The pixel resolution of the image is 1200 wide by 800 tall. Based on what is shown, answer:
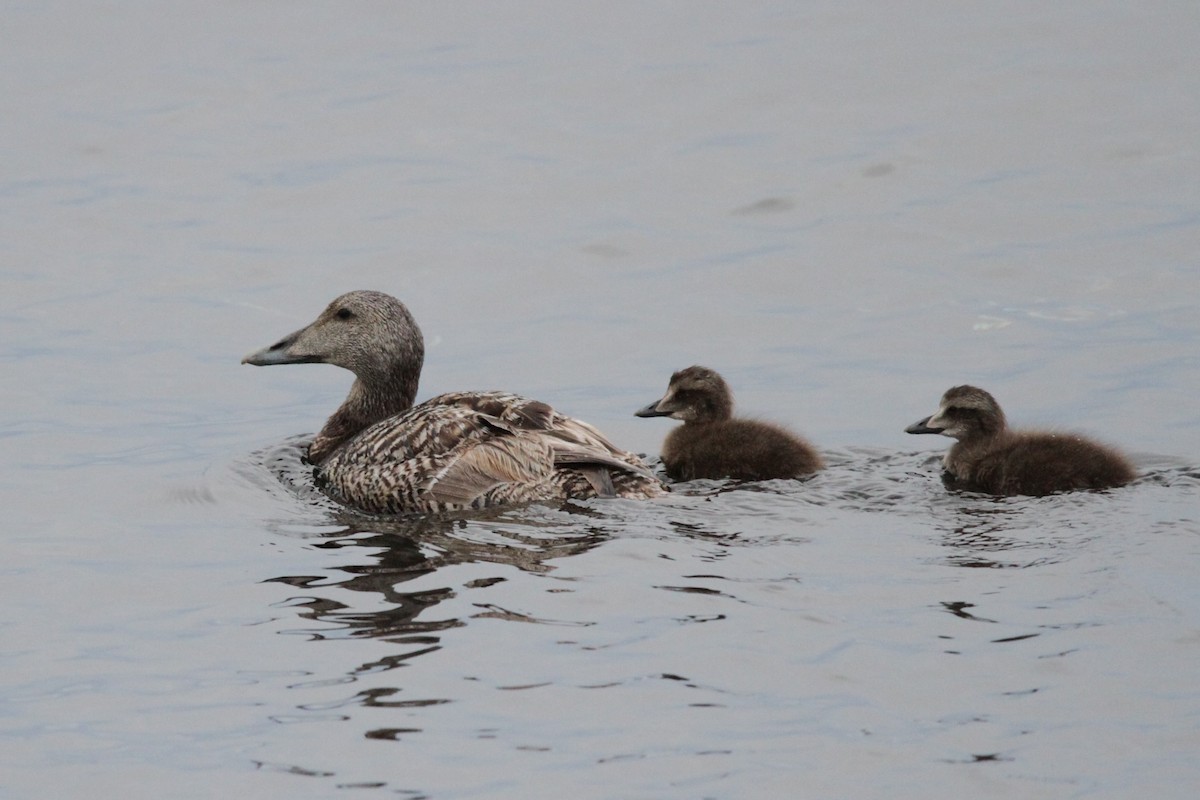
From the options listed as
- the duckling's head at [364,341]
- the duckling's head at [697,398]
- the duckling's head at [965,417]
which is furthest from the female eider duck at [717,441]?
the duckling's head at [364,341]

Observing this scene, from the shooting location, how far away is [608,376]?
12.2 meters

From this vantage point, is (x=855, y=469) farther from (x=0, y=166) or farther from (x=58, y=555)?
(x=0, y=166)

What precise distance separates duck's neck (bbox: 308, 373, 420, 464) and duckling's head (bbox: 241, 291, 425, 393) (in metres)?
0.04

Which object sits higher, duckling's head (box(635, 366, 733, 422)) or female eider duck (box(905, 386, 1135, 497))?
duckling's head (box(635, 366, 733, 422))

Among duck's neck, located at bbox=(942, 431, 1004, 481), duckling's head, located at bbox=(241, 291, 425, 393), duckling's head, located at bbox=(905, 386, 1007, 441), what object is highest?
duckling's head, located at bbox=(241, 291, 425, 393)

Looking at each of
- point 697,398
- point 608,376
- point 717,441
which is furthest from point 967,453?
point 608,376

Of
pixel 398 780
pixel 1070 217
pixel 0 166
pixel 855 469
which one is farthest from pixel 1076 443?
pixel 0 166

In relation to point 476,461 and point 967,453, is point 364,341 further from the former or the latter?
point 967,453

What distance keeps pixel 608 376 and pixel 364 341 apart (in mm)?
2300

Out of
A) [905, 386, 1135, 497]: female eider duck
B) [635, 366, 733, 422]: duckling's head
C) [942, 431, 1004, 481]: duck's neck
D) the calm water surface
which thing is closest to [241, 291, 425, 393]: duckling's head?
the calm water surface

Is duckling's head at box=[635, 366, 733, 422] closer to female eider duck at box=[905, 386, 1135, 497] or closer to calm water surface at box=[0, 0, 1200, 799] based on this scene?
calm water surface at box=[0, 0, 1200, 799]

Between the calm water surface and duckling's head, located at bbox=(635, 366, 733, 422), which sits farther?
duckling's head, located at bbox=(635, 366, 733, 422)

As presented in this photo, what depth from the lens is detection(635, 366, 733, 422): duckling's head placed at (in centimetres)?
1018

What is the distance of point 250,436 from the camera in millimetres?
11352
